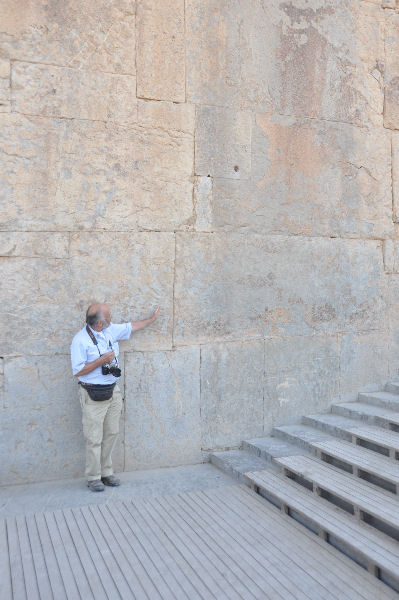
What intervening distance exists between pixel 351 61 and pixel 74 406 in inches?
179

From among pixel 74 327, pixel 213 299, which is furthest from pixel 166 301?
pixel 74 327

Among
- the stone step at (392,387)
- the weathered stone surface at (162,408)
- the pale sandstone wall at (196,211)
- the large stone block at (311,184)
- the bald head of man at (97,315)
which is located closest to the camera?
the bald head of man at (97,315)

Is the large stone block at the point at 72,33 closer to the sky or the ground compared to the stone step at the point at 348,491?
closer to the sky

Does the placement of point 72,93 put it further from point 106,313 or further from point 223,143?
point 106,313

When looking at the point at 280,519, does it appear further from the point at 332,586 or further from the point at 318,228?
the point at 318,228

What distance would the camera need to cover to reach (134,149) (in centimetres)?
450

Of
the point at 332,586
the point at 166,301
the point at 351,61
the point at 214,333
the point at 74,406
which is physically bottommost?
the point at 332,586

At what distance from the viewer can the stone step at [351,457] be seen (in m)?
3.52

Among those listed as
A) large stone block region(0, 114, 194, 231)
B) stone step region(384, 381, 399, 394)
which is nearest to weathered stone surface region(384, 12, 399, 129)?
large stone block region(0, 114, 194, 231)

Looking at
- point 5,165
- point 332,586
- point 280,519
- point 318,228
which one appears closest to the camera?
point 332,586

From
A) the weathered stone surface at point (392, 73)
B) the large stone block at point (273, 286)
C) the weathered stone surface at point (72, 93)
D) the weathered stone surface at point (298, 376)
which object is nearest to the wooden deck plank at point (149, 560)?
the large stone block at point (273, 286)

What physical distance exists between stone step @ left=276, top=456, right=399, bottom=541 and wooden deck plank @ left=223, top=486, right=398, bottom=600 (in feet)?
1.07

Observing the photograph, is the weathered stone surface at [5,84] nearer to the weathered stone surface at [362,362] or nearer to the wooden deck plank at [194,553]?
the wooden deck plank at [194,553]

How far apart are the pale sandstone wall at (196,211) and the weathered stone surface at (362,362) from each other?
0.09 feet
